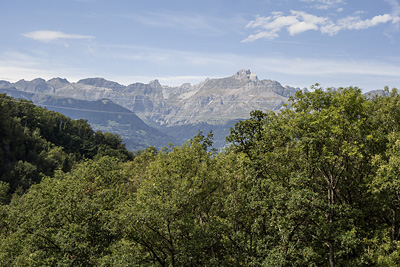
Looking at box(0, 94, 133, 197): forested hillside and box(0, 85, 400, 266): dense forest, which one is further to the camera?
box(0, 94, 133, 197): forested hillside

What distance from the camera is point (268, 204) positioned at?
27141 millimetres

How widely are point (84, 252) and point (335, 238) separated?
2423 cm

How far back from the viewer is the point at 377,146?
1219 inches

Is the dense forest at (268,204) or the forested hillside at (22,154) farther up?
the dense forest at (268,204)

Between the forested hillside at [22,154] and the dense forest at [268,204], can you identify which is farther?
the forested hillside at [22,154]

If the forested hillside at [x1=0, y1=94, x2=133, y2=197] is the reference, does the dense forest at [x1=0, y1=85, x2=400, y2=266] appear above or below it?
above

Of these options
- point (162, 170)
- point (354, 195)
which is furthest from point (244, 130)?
point (354, 195)

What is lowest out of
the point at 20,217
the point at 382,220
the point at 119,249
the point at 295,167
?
the point at 20,217

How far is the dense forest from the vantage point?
26.4 meters

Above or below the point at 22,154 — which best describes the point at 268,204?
above

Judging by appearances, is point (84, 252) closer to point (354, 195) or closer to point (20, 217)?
point (20, 217)

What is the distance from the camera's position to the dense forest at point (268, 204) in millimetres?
26438

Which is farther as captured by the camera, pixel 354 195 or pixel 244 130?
pixel 244 130

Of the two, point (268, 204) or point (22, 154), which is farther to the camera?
point (22, 154)
